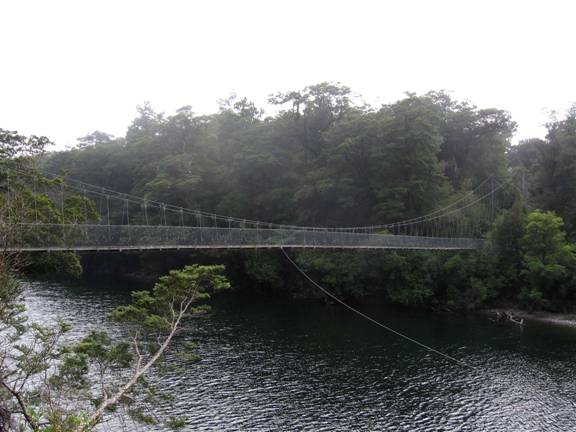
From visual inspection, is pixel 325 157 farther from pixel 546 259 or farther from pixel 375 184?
pixel 546 259

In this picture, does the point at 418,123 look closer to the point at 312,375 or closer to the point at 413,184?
the point at 413,184

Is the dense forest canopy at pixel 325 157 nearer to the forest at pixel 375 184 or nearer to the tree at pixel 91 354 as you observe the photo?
the forest at pixel 375 184

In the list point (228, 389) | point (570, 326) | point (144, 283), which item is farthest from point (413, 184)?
point (144, 283)

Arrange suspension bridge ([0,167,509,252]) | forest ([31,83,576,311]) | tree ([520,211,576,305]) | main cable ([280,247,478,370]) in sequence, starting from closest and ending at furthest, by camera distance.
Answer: suspension bridge ([0,167,509,252]) < main cable ([280,247,478,370]) < tree ([520,211,576,305]) < forest ([31,83,576,311])

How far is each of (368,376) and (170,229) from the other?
10245 millimetres

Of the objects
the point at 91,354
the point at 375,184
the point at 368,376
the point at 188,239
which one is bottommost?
the point at 368,376

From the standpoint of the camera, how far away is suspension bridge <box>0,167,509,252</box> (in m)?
16.8

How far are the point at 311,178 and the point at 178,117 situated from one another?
634 inches

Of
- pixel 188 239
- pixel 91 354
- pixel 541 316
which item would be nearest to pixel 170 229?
pixel 188 239

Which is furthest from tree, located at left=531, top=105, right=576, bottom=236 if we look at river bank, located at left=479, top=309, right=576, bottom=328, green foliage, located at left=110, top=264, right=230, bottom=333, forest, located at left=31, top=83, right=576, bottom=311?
green foliage, located at left=110, top=264, right=230, bottom=333

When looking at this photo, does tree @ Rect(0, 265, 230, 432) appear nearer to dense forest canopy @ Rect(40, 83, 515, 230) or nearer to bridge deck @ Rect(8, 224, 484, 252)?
bridge deck @ Rect(8, 224, 484, 252)

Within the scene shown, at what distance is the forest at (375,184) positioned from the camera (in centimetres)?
3073

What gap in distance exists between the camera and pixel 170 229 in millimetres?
22469

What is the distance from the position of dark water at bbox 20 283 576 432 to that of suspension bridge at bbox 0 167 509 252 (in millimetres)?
4640
